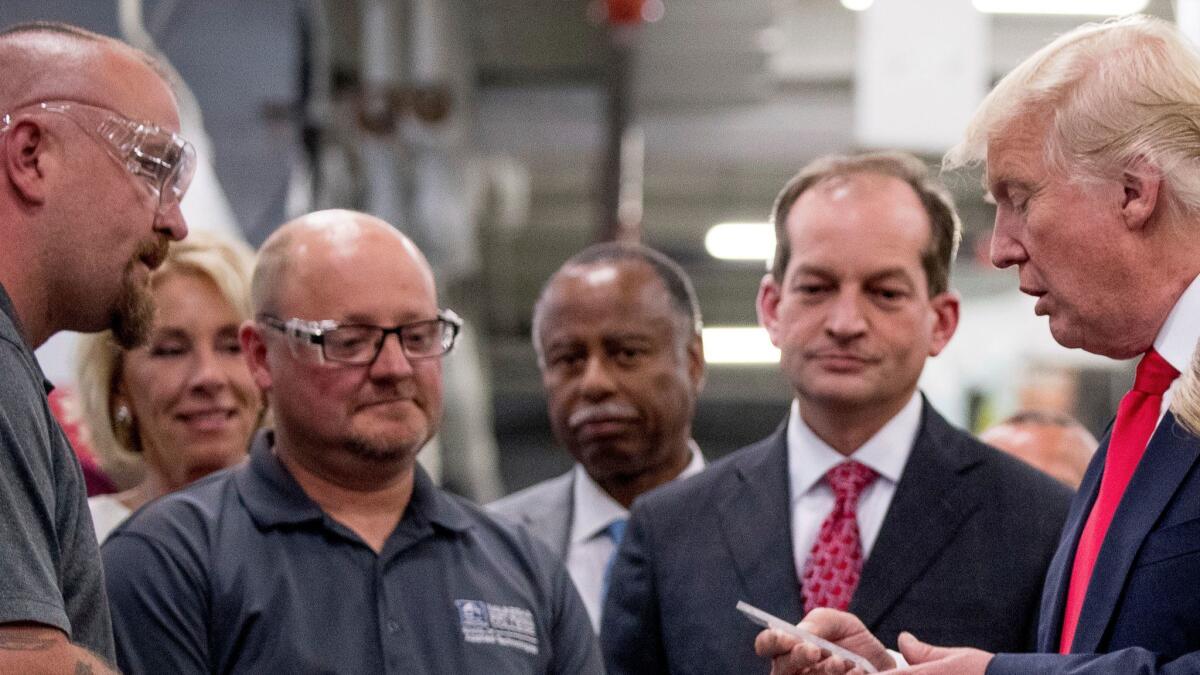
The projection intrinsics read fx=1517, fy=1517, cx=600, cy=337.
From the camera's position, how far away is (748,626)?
8.71 ft

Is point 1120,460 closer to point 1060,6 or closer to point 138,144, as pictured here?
point 138,144

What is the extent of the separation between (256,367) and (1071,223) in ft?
5.03

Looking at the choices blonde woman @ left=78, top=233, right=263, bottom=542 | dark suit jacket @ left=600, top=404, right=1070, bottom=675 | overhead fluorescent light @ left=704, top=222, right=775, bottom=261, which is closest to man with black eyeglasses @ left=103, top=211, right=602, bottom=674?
dark suit jacket @ left=600, top=404, right=1070, bottom=675

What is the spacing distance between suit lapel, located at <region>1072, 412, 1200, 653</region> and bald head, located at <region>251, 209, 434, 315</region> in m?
1.35

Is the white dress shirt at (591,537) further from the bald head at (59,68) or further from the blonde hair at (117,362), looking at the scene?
the bald head at (59,68)

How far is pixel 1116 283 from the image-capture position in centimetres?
206

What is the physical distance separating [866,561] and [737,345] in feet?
53.0

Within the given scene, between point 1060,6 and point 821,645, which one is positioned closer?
point 821,645

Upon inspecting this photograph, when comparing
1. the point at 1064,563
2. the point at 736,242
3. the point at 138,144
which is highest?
the point at 138,144

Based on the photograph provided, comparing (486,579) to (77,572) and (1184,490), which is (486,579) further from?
(1184,490)

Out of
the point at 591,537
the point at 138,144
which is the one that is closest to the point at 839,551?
the point at 591,537

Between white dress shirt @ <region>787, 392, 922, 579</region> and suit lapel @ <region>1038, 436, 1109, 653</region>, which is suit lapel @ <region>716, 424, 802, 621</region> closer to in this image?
white dress shirt @ <region>787, 392, 922, 579</region>

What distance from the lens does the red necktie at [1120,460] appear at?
82.7 inches

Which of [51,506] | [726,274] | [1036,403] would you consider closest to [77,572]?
[51,506]
